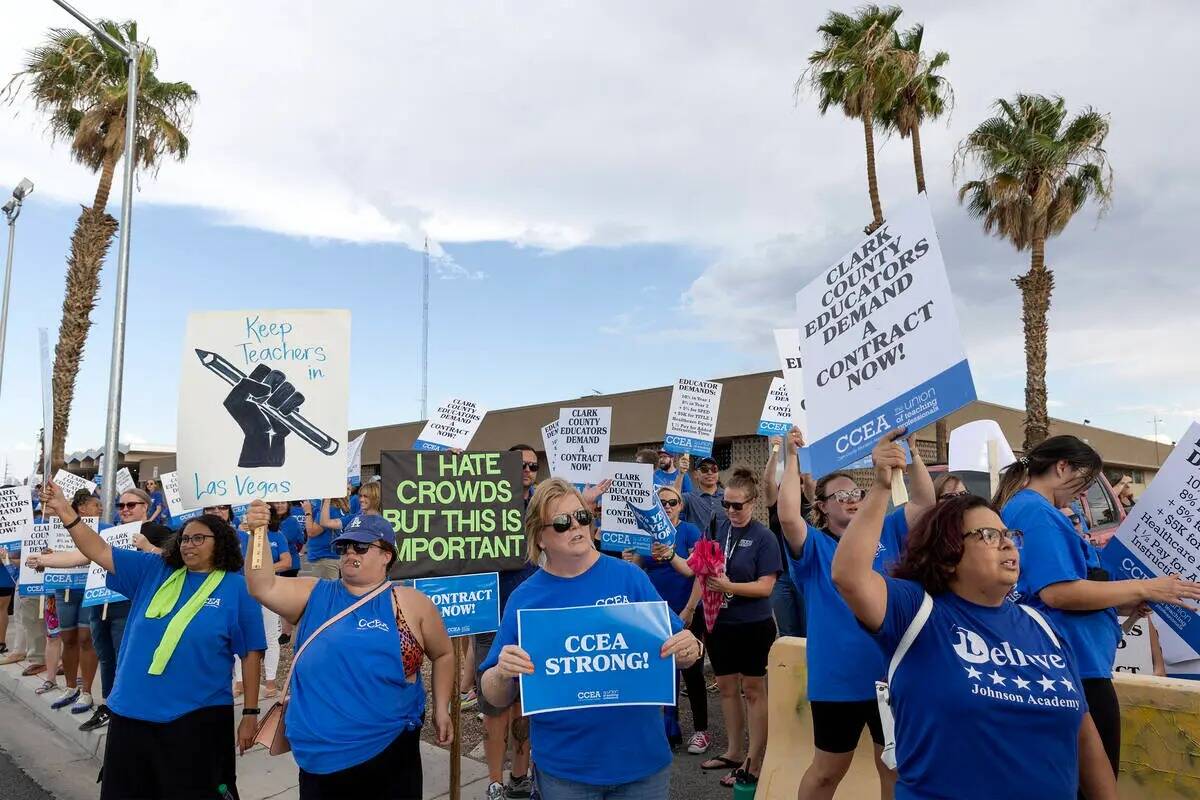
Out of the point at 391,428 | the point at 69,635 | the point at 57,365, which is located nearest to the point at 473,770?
the point at 69,635

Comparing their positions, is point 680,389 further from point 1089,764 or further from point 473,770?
point 1089,764

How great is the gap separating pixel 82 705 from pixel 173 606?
4.68 metres

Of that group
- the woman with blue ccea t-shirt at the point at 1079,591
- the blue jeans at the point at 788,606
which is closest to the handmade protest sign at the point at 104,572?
the blue jeans at the point at 788,606

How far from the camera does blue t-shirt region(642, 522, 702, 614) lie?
6.55 meters

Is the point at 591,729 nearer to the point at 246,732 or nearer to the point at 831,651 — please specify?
the point at 831,651

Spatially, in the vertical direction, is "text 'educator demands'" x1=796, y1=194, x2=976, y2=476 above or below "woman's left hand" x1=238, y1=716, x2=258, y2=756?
above

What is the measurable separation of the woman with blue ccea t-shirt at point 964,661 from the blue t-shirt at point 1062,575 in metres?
0.61

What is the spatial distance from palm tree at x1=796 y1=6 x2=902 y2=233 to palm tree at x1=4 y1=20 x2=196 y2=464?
15789mm

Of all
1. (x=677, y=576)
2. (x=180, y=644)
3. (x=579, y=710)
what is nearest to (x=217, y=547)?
(x=180, y=644)

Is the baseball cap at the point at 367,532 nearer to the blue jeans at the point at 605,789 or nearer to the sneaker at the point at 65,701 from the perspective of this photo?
the blue jeans at the point at 605,789

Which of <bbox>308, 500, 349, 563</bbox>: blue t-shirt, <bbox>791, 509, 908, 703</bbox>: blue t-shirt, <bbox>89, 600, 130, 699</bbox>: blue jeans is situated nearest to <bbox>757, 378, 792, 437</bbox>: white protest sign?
<bbox>791, 509, 908, 703</bbox>: blue t-shirt

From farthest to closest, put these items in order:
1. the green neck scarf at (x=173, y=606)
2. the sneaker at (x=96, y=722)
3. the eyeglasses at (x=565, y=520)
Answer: the sneaker at (x=96, y=722) < the green neck scarf at (x=173, y=606) < the eyeglasses at (x=565, y=520)

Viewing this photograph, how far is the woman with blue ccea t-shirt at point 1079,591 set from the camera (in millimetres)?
2984

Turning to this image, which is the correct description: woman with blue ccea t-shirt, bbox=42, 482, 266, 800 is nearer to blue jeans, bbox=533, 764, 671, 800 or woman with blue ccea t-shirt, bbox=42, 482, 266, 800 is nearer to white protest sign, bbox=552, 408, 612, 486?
blue jeans, bbox=533, 764, 671, 800
